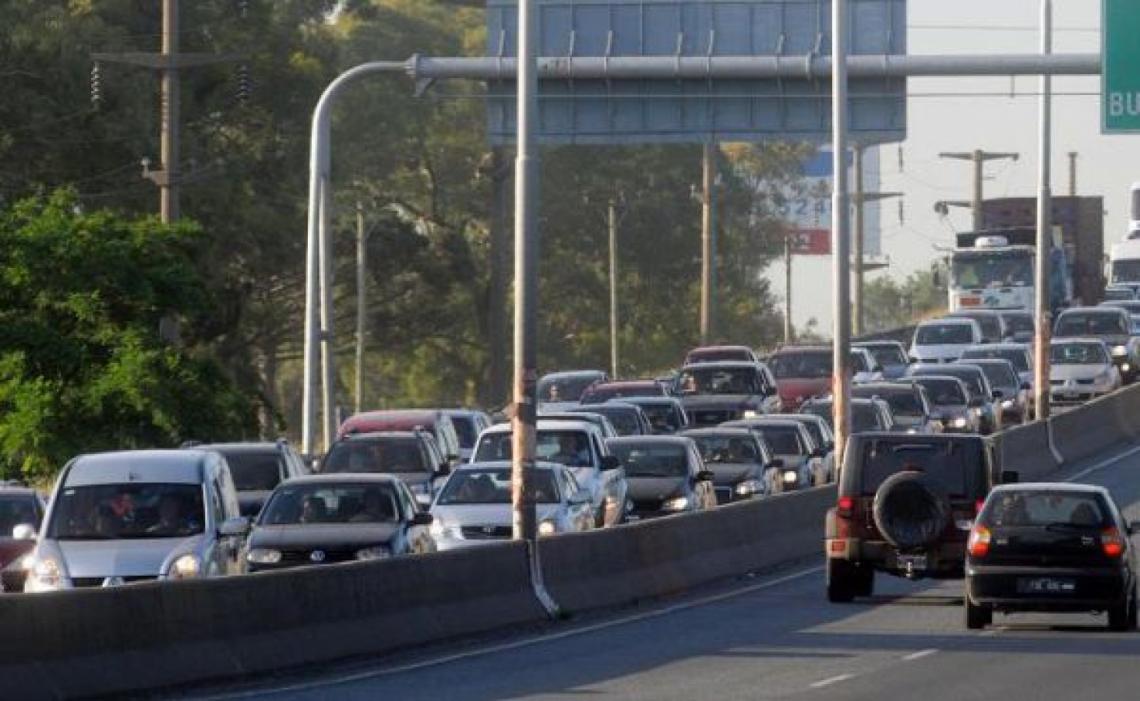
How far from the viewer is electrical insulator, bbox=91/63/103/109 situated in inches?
2132

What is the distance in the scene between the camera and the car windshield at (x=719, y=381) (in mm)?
54344

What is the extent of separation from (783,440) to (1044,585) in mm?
19170

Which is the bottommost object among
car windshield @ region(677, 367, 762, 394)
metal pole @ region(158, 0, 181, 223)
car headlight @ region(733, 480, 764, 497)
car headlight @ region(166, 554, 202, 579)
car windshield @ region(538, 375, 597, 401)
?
car headlight @ region(733, 480, 764, 497)

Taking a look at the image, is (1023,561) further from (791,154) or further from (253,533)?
(791,154)

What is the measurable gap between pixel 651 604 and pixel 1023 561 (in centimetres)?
607

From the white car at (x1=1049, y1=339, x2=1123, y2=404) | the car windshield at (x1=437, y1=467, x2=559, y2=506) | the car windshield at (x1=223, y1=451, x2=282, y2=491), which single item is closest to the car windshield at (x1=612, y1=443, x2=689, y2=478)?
the car windshield at (x1=437, y1=467, x2=559, y2=506)

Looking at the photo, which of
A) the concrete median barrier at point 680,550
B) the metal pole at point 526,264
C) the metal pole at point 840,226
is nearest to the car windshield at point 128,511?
the metal pole at point 526,264

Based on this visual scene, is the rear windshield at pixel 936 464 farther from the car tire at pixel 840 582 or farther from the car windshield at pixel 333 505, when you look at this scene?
the car windshield at pixel 333 505

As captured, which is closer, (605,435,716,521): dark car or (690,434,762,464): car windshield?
(605,435,716,521): dark car

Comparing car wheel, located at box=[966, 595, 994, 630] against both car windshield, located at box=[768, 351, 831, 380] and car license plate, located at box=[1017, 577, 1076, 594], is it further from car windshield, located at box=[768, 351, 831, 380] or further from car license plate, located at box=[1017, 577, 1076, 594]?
car windshield, located at box=[768, 351, 831, 380]

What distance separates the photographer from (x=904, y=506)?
30.0 m

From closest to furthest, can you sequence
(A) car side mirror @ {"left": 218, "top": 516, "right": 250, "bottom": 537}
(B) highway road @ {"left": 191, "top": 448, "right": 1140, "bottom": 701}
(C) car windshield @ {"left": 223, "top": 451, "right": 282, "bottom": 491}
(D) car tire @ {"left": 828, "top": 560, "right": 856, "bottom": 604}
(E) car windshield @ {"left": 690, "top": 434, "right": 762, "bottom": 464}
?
(B) highway road @ {"left": 191, "top": 448, "right": 1140, "bottom": 701}, (A) car side mirror @ {"left": 218, "top": 516, "right": 250, "bottom": 537}, (D) car tire @ {"left": 828, "top": 560, "right": 856, "bottom": 604}, (C) car windshield @ {"left": 223, "top": 451, "right": 282, "bottom": 491}, (E) car windshield @ {"left": 690, "top": 434, "right": 762, "bottom": 464}

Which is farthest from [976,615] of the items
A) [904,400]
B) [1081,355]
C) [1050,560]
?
[1081,355]

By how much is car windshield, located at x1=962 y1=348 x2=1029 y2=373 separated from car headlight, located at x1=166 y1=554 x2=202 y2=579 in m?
39.7
